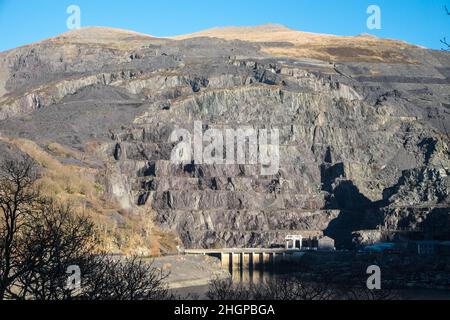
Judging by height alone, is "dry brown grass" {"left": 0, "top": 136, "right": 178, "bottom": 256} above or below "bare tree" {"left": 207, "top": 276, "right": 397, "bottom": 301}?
above

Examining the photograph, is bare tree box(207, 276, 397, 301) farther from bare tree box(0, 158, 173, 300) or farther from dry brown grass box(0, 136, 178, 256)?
dry brown grass box(0, 136, 178, 256)

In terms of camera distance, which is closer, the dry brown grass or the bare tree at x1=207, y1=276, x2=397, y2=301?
the bare tree at x1=207, y1=276, x2=397, y2=301

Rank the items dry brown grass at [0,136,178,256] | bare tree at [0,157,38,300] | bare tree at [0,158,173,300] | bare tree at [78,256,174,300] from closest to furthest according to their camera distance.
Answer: bare tree at [0,157,38,300] → bare tree at [0,158,173,300] → bare tree at [78,256,174,300] → dry brown grass at [0,136,178,256]

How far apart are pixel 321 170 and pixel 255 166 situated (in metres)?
17.9

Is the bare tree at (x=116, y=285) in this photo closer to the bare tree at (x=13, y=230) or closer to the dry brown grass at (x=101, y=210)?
Result: the bare tree at (x=13, y=230)

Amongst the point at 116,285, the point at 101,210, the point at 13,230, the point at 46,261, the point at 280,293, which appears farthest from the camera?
the point at 101,210

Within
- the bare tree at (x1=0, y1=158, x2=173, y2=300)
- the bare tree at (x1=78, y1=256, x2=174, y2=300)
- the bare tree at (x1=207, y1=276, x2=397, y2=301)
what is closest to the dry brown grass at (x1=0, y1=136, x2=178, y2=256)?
the bare tree at (x1=207, y1=276, x2=397, y2=301)

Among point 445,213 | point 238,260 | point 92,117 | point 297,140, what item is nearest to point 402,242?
point 445,213

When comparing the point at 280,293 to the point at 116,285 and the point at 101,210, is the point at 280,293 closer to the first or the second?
the point at 116,285

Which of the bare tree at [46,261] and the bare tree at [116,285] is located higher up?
the bare tree at [46,261]

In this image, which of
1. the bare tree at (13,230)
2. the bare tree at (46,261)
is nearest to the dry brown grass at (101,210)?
the bare tree at (46,261)

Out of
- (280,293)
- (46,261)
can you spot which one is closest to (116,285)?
(46,261)

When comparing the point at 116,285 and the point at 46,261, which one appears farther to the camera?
the point at 116,285

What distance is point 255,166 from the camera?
18475 cm
